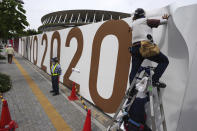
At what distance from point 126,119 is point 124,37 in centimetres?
235

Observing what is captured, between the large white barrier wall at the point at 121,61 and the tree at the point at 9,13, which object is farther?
the tree at the point at 9,13

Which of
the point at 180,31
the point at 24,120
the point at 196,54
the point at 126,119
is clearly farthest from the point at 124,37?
the point at 24,120

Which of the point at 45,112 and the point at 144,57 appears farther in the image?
the point at 45,112

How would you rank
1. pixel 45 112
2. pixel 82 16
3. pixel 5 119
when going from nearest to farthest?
pixel 5 119, pixel 45 112, pixel 82 16

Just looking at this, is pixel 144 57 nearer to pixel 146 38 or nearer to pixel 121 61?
pixel 146 38

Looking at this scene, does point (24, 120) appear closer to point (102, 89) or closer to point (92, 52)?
point (102, 89)

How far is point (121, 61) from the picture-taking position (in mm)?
4035

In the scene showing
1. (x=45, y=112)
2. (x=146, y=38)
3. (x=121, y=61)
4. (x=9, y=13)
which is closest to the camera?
(x=146, y=38)

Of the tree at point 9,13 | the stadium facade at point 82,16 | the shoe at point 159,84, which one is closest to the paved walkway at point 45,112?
the shoe at point 159,84

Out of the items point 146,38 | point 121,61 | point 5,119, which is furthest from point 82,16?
point 146,38

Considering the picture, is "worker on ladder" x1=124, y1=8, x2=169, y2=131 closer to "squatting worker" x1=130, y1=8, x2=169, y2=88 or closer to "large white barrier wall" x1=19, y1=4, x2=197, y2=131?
"squatting worker" x1=130, y1=8, x2=169, y2=88

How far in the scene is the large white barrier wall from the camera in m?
2.46

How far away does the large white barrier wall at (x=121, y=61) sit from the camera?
8.06ft

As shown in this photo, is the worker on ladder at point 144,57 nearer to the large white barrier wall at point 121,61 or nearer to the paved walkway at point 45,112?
the large white barrier wall at point 121,61
